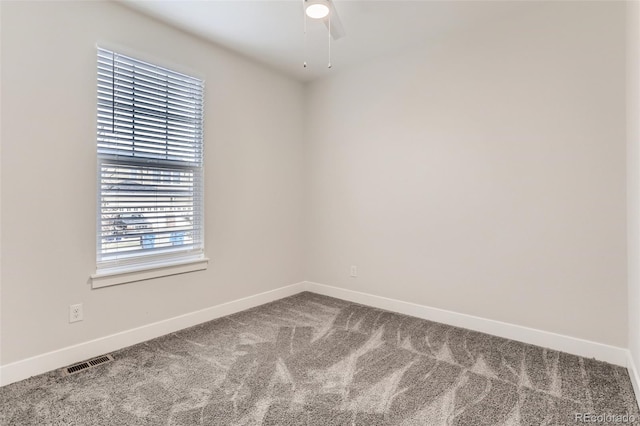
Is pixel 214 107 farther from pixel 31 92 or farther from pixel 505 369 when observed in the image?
pixel 505 369

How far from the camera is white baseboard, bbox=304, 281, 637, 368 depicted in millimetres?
2307

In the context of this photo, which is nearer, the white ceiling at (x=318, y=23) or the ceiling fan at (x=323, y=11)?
the ceiling fan at (x=323, y=11)

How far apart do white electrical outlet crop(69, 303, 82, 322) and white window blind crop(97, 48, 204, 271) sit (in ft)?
0.97

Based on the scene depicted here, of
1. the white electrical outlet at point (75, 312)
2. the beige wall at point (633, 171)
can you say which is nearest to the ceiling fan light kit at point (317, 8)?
the beige wall at point (633, 171)

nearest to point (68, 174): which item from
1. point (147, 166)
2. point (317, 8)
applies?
point (147, 166)

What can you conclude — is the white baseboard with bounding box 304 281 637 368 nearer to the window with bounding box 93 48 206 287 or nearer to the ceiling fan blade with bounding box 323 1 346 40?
the window with bounding box 93 48 206 287

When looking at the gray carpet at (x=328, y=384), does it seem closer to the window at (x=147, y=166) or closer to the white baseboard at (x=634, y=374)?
the white baseboard at (x=634, y=374)

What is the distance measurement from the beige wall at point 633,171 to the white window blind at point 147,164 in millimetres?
3153

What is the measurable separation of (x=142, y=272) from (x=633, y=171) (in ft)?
11.4

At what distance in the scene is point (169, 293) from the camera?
9.33 feet

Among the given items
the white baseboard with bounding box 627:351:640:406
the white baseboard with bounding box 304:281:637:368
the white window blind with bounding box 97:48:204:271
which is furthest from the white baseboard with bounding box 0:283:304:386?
the white baseboard with bounding box 627:351:640:406

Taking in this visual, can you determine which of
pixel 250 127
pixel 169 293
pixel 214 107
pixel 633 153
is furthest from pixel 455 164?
pixel 169 293

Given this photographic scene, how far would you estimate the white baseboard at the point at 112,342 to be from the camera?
2.07 meters

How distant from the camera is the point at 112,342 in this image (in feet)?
8.11
